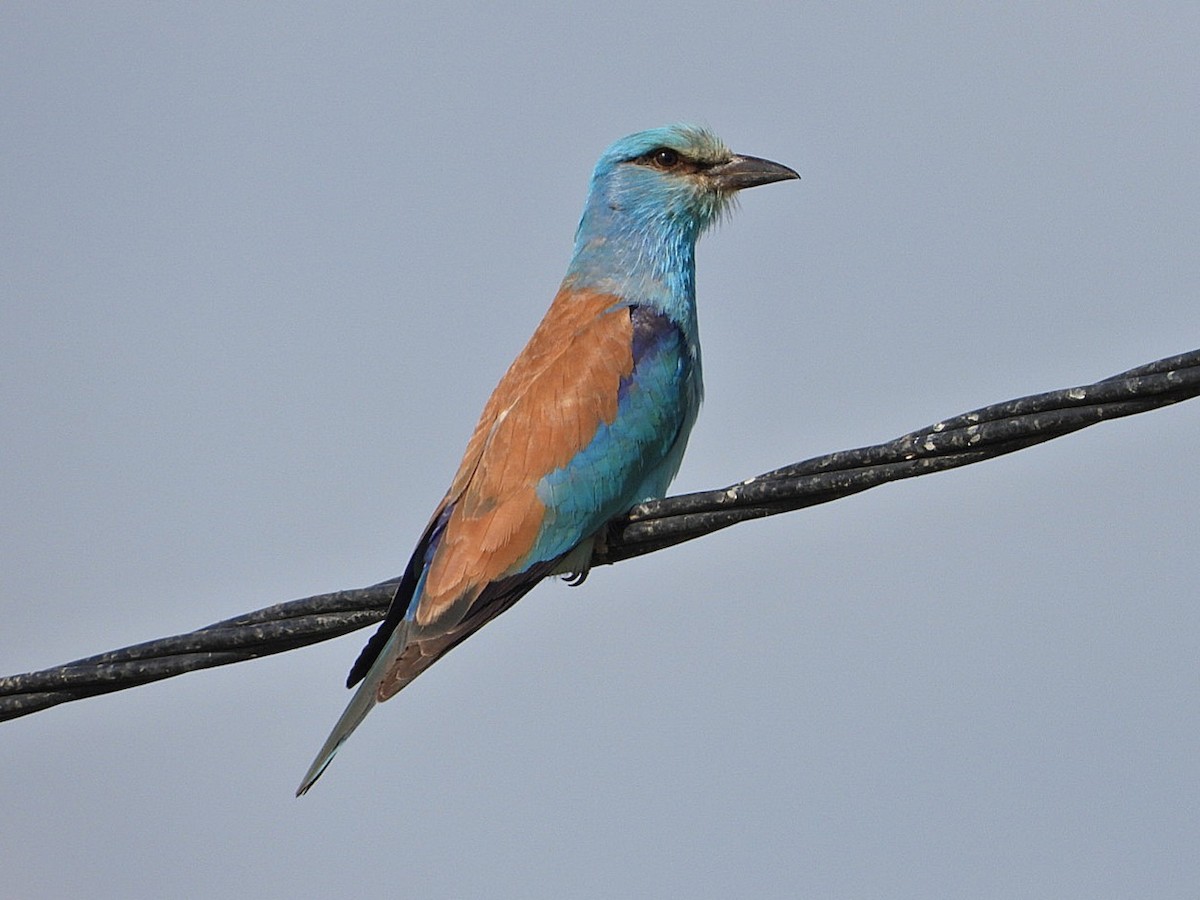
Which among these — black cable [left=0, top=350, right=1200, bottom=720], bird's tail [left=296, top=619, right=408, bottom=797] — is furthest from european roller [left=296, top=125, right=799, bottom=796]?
black cable [left=0, top=350, right=1200, bottom=720]

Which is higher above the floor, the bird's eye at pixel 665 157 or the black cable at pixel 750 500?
the bird's eye at pixel 665 157

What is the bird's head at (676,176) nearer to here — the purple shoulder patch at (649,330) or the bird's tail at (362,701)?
the purple shoulder patch at (649,330)

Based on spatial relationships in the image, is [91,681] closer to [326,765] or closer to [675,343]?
[326,765]

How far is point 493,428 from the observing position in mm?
5766

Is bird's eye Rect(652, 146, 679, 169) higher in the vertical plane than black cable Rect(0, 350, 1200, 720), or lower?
higher

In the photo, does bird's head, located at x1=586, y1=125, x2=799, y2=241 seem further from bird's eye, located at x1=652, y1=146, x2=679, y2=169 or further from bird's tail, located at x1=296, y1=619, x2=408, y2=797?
bird's tail, located at x1=296, y1=619, x2=408, y2=797

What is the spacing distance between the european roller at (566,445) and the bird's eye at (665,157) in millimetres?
203

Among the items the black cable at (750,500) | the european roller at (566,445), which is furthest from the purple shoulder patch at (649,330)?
the black cable at (750,500)

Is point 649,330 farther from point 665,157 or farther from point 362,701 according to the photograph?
point 362,701

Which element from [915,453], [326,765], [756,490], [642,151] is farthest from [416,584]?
[642,151]

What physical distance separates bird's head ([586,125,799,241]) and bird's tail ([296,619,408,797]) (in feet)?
7.35

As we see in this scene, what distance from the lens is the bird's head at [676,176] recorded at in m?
6.83

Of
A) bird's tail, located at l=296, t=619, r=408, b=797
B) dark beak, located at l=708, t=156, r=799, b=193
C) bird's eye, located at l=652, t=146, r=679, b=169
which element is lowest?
bird's tail, located at l=296, t=619, r=408, b=797

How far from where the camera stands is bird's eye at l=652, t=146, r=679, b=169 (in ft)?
22.8
